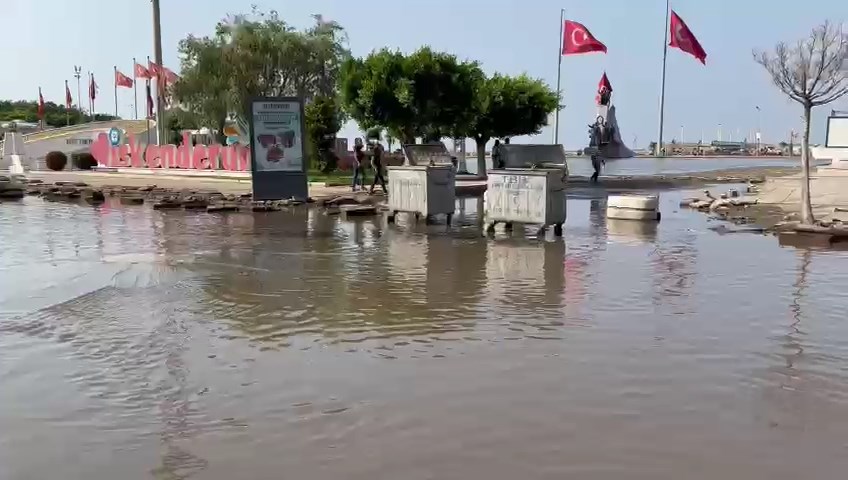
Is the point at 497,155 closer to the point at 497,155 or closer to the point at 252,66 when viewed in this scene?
the point at 497,155

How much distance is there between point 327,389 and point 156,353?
181 cm

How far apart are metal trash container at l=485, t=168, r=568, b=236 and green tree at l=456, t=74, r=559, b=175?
66.0 ft

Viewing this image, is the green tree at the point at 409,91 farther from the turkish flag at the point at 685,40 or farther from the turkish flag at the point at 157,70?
the turkish flag at the point at 685,40

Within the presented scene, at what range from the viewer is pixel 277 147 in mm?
21844

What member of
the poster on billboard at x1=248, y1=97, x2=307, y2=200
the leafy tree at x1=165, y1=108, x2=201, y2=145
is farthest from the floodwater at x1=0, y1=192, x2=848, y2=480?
the leafy tree at x1=165, y1=108, x2=201, y2=145

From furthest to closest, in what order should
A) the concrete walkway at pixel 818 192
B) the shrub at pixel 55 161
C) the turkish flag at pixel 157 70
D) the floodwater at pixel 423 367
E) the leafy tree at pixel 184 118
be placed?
the shrub at pixel 55 161 < the leafy tree at pixel 184 118 < the turkish flag at pixel 157 70 < the concrete walkway at pixel 818 192 < the floodwater at pixel 423 367

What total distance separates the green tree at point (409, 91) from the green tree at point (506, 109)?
1.86 ft

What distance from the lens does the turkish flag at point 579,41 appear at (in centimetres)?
3731

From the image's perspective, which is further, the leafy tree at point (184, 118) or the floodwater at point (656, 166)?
the floodwater at point (656, 166)

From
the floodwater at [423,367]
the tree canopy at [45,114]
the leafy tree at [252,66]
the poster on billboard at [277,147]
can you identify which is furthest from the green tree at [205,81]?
the tree canopy at [45,114]

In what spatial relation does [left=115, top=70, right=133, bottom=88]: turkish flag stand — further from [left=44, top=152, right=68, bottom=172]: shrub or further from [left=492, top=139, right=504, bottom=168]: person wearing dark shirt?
[left=492, top=139, right=504, bottom=168]: person wearing dark shirt

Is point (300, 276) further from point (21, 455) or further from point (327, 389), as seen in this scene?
point (21, 455)

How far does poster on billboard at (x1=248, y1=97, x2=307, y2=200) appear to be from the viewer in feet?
70.9

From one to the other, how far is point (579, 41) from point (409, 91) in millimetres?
9621
